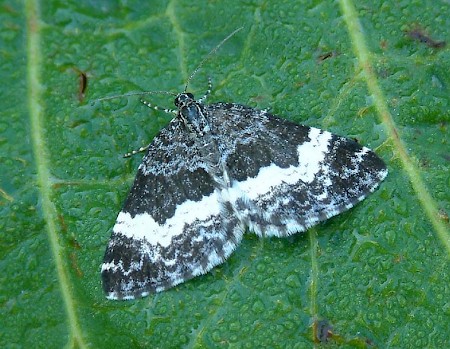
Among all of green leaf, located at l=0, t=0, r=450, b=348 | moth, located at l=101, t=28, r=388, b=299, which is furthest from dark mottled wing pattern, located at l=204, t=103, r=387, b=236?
green leaf, located at l=0, t=0, r=450, b=348

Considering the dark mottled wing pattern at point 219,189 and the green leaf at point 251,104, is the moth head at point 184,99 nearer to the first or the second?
the dark mottled wing pattern at point 219,189

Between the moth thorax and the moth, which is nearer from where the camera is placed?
the moth

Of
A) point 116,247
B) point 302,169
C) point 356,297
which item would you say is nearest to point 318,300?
point 356,297

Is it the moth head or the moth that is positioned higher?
the moth head

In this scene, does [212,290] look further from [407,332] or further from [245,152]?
[407,332]

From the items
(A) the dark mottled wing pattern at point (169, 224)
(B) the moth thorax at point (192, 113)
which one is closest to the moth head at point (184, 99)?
(B) the moth thorax at point (192, 113)

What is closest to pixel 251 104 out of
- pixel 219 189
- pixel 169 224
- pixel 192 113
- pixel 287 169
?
pixel 192 113

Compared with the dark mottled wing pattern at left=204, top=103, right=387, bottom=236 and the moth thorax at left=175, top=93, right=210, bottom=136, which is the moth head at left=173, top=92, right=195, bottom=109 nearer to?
the moth thorax at left=175, top=93, right=210, bottom=136

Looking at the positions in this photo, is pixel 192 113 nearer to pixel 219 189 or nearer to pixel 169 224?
pixel 219 189
